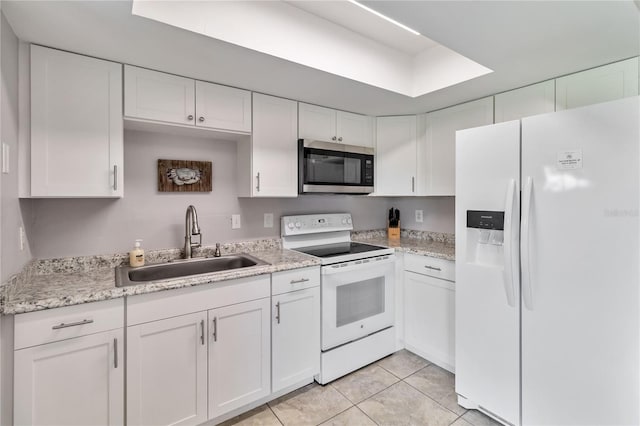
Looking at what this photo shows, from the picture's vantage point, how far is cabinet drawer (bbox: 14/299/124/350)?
1.27 m

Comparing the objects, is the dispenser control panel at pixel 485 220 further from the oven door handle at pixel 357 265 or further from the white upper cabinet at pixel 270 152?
the white upper cabinet at pixel 270 152

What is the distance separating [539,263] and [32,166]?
105 inches

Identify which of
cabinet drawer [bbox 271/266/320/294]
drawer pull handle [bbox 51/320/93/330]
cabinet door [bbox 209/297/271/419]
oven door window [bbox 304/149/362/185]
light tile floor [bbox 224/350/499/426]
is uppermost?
oven door window [bbox 304/149/362/185]

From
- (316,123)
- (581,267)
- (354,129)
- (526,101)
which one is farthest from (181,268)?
(526,101)

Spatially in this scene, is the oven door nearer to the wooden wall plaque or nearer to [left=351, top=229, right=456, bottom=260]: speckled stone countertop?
[left=351, top=229, right=456, bottom=260]: speckled stone countertop

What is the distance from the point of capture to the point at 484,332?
1786 millimetres

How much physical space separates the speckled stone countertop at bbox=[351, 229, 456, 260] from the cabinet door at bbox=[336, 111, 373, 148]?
948mm

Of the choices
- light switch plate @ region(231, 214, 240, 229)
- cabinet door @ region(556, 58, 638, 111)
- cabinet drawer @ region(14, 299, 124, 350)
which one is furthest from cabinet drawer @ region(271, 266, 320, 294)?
cabinet door @ region(556, 58, 638, 111)

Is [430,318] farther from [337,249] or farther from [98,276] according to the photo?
[98,276]

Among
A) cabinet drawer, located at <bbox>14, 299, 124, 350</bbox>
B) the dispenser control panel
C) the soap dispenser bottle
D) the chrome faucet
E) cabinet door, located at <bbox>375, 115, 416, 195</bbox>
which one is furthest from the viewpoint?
cabinet door, located at <bbox>375, 115, 416, 195</bbox>

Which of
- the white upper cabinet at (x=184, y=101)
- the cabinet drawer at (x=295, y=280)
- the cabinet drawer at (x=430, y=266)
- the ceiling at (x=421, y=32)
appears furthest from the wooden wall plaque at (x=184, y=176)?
the cabinet drawer at (x=430, y=266)

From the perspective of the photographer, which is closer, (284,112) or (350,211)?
(284,112)

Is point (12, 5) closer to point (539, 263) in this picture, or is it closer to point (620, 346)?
point (539, 263)

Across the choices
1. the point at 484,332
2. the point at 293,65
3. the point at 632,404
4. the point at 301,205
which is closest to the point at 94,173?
the point at 293,65
